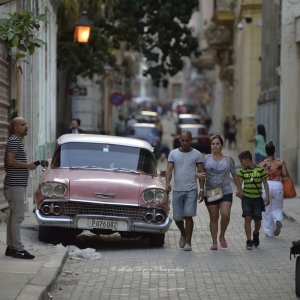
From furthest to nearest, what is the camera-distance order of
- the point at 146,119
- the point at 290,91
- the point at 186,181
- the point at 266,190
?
the point at 146,119, the point at 290,91, the point at 266,190, the point at 186,181

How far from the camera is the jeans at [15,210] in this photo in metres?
11.3

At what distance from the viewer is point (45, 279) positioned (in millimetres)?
9977

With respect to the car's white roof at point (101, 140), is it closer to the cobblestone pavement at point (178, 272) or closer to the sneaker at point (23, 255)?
A: the cobblestone pavement at point (178, 272)

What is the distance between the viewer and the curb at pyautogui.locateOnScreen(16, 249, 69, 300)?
9028 mm

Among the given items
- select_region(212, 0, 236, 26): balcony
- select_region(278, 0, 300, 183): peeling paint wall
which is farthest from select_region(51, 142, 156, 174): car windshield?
select_region(212, 0, 236, 26): balcony

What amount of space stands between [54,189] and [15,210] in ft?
6.24

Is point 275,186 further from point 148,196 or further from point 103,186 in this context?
point 103,186

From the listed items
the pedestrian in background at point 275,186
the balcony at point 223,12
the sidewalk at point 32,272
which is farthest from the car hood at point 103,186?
the balcony at point 223,12

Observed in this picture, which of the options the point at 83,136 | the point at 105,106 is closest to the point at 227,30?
the point at 105,106

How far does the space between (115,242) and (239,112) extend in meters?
32.5

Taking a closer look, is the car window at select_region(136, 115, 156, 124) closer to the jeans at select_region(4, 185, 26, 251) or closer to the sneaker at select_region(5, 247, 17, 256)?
the sneaker at select_region(5, 247, 17, 256)

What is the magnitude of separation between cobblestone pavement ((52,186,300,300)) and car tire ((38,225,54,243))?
50cm

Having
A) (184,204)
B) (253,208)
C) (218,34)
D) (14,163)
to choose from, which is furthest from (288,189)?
(218,34)

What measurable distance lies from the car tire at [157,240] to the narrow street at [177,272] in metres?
0.10
